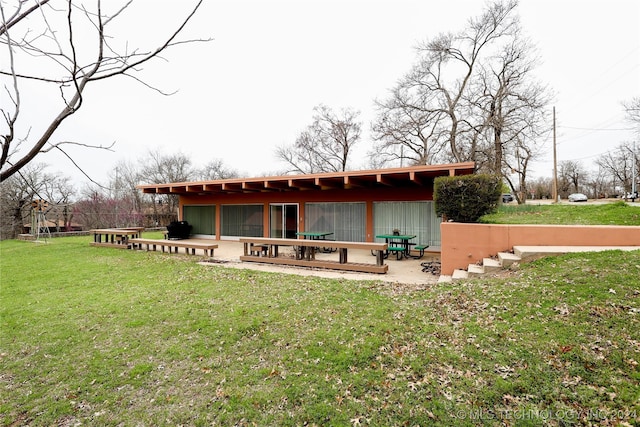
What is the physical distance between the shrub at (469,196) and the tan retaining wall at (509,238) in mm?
611

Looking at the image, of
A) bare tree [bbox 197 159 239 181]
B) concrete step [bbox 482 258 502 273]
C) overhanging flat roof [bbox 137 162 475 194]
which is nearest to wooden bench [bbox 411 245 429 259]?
overhanging flat roof [bbox 137 162 475 194]

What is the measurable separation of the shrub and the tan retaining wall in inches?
24.1

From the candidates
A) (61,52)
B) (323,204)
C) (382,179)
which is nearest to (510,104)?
(382,179)

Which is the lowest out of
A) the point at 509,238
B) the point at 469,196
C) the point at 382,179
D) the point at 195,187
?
the point at 509,238

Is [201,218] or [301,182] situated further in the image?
[201,218]

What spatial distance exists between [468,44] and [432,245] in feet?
50.1

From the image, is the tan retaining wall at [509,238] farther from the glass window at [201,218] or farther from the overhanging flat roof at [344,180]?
the glass window at [201,218]

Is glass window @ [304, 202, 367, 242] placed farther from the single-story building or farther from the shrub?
the shrub

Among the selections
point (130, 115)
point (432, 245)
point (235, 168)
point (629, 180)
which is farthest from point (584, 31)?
point (629, 180)

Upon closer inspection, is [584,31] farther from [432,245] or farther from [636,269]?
[636,269]

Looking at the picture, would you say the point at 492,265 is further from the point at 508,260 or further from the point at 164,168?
the point at 164,168

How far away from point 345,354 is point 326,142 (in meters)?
24.4

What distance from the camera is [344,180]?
9523 mm

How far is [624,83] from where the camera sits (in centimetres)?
1462
